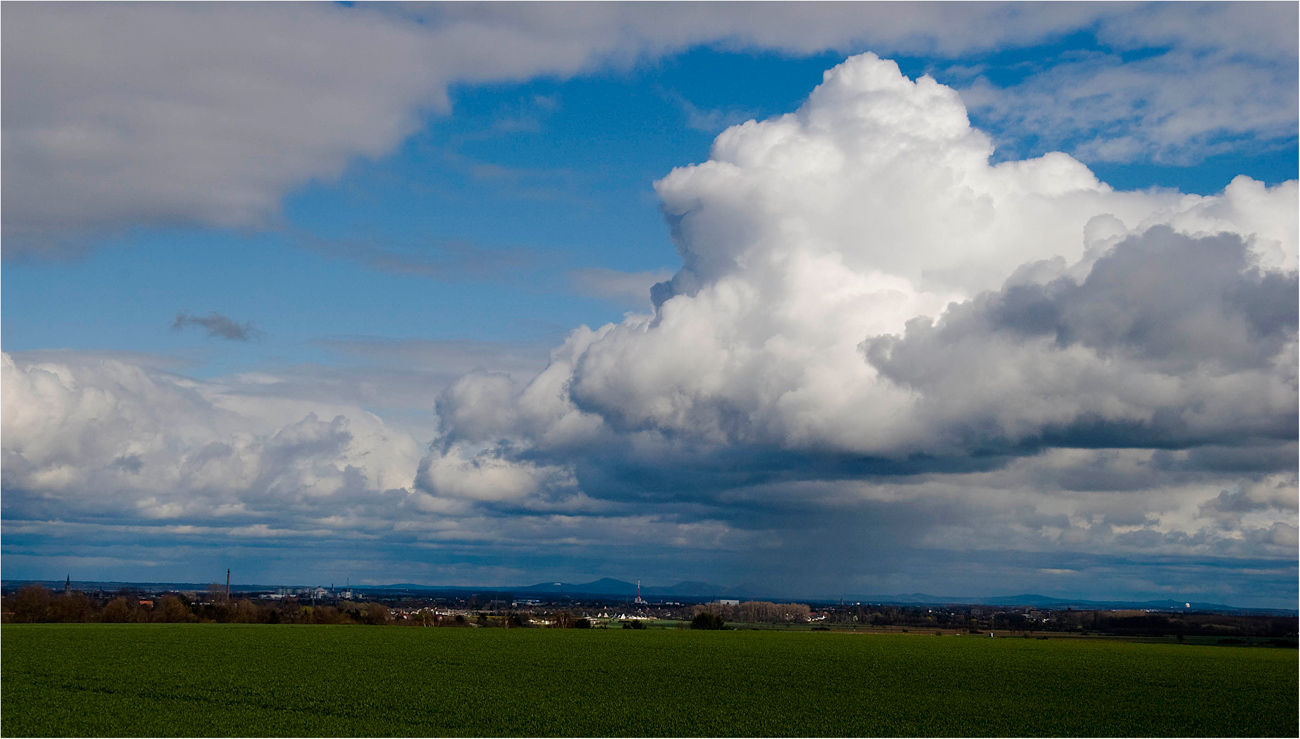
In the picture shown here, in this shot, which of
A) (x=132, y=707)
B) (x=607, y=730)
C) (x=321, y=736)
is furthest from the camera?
(x=132, y=707)

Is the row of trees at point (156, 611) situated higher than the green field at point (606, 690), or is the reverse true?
the green field at point (606, 690)

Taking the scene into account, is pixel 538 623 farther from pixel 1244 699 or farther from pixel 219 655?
pixel 1244 699

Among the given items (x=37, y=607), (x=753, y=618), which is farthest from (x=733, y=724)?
(x=753, y=618)

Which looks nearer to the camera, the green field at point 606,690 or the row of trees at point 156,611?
the green field at point 606,690

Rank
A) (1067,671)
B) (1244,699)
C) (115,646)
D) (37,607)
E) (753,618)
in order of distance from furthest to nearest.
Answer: (753,618) → (37,607) → (115,646) → (1067,671) → (1244,699)

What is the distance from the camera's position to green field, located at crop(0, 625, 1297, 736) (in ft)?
133

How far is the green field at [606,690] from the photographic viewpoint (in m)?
40.5

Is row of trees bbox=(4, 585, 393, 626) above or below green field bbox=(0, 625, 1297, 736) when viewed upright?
below

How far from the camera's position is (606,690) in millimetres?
52125

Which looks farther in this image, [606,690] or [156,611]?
[156,611]

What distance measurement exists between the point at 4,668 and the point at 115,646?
66.0ft

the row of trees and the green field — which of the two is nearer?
the green field

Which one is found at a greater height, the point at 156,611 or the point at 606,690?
the point at 606,690

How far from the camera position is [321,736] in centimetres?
3647
